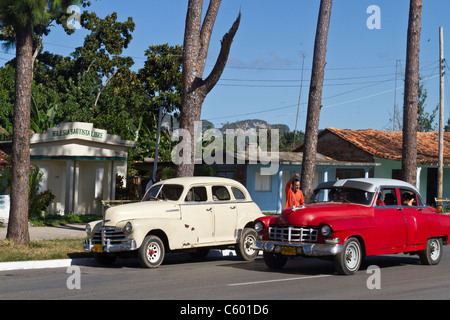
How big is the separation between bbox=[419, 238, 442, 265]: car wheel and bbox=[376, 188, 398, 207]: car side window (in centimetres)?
144

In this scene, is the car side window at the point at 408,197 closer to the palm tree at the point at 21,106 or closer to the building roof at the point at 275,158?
the palm tree at the point at 21,106

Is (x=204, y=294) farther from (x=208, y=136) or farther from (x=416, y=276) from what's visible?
(x=208, y=136)

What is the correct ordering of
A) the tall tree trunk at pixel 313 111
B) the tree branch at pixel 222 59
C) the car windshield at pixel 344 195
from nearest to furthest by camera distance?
the car windshield at pixel 344 195, the tree branch at pixel 222 59, the tall tree trunk at pixel 313 111

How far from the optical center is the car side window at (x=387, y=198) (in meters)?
12.8

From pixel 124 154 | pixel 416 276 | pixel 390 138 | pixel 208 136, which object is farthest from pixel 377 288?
pixel 390 138

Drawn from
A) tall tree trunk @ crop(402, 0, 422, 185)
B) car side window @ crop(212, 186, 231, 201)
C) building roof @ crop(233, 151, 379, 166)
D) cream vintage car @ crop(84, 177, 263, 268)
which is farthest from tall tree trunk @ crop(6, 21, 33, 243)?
building roof @ crop(233, 151, 379, 166)

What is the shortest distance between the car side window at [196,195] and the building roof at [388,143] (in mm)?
21268

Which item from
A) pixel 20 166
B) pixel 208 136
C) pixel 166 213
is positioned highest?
pixel 208 136

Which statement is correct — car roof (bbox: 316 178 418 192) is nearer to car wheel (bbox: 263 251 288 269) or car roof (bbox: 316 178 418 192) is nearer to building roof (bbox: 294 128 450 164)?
car wheel (bbox: 263 251 288 269)

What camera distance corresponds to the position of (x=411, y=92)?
69.6 ft

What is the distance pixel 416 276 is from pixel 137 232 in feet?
17.8

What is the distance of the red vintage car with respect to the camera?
1157 centimetres

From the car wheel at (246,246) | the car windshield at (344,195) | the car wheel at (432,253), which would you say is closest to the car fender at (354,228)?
the car windshield at (344,195)

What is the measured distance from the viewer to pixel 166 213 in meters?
13.3
